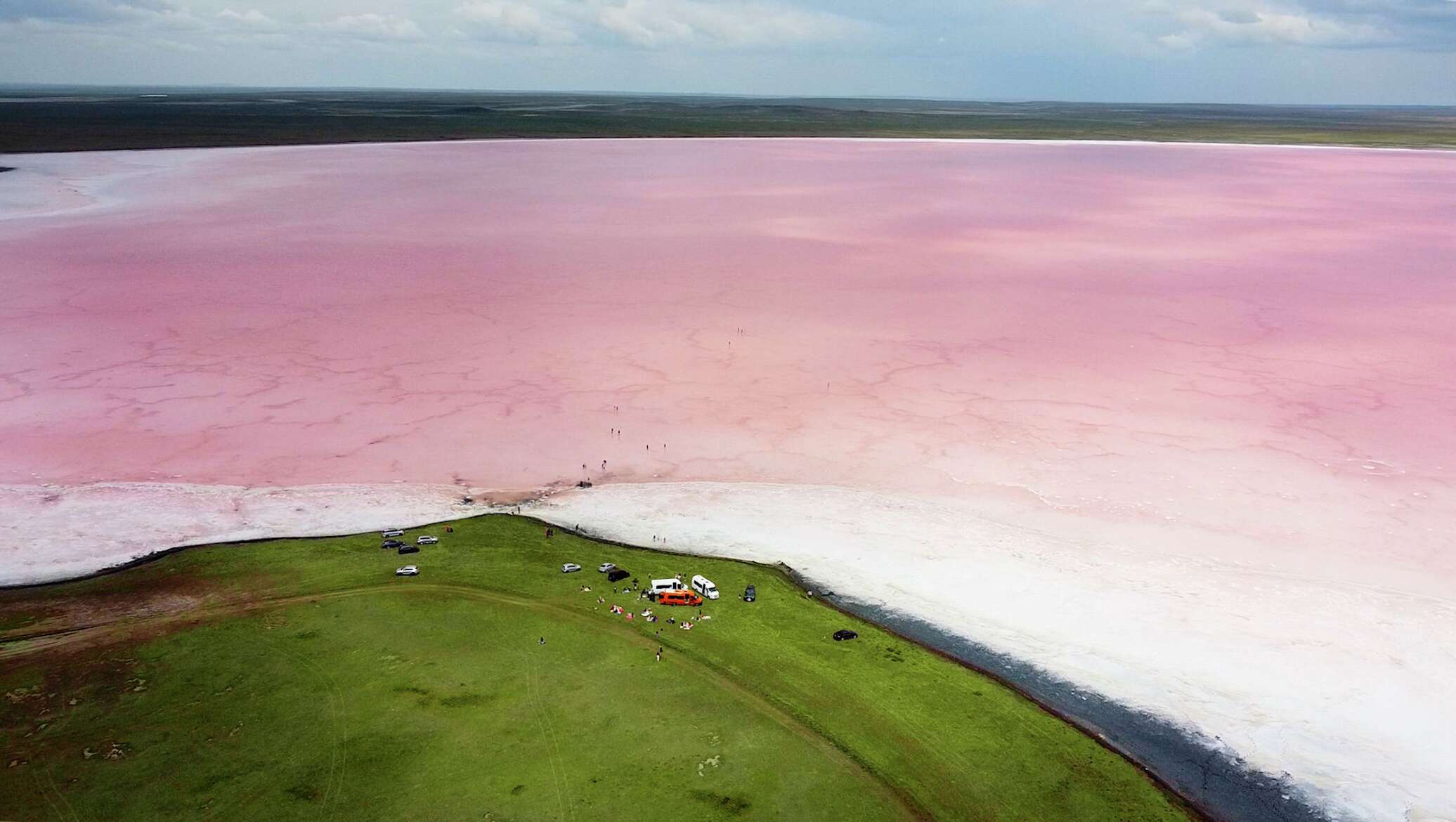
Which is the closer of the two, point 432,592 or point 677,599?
point 677,599

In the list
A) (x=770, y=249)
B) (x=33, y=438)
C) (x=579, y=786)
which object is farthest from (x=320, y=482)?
(x=770, y=249)

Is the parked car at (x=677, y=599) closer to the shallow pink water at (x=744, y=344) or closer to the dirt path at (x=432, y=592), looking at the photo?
the dirt path at (x=432, y=592)

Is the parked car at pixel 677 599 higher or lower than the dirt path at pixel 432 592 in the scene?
higher

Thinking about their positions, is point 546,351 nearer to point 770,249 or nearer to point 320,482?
point 320,482

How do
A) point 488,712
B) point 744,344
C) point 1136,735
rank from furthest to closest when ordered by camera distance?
point 744,344, point 1136,735, point 488,712

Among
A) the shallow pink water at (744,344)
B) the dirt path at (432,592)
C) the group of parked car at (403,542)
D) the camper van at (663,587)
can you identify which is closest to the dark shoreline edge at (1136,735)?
the dirt path at (432,592)

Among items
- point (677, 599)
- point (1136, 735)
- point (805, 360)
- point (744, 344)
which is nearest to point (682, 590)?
point (677, 599)

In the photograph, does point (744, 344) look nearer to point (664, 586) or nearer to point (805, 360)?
point (805, 360)
